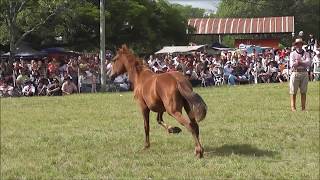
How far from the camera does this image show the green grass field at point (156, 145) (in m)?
8.45

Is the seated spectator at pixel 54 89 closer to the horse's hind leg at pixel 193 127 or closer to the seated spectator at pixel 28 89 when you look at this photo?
the seated spectator at pixel 28 89

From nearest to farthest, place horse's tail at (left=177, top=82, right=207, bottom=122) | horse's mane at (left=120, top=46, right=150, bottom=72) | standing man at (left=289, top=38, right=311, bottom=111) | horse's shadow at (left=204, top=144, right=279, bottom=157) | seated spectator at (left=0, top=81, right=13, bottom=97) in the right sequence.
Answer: horse's tail at (left=177, top=82, right=207, bottom=122), horse's shadow at (left=204, top=144, right=279, bottom=157), horse's mane at (left=120, top=46, right=150, bottom=72), standing man at (left=289, top=38, right=311, bottom=111), seated spectator at (left=0, top=81, right=13, bottom=97)

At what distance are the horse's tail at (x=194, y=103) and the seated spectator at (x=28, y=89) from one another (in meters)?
16.9

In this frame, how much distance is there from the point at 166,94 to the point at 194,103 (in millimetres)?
561

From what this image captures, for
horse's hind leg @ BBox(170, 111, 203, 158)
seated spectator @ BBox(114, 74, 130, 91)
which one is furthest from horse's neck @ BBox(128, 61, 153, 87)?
seated spectator @ BBox(114, 74, 130, 91)

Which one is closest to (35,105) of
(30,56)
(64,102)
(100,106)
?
(64,102)

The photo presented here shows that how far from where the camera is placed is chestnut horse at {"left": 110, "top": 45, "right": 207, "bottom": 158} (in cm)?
924

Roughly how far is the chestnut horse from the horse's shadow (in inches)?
22.8

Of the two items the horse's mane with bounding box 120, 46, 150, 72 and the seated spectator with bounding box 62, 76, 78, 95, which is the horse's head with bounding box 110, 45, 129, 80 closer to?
the horse's mane with bounding box 120, 46, 150, 72

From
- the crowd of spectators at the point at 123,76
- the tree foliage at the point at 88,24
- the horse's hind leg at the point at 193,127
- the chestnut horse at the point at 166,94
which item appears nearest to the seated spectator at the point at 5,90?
the crowd of spectators at the point at 123,76

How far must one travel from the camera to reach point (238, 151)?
9914 millimetres

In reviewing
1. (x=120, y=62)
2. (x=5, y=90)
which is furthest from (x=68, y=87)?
(x=120, y=62)

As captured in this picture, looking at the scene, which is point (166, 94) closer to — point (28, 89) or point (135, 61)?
point (135, 61)

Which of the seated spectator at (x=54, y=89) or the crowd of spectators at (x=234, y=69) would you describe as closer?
the seated spectator at (x=54, y=89)
